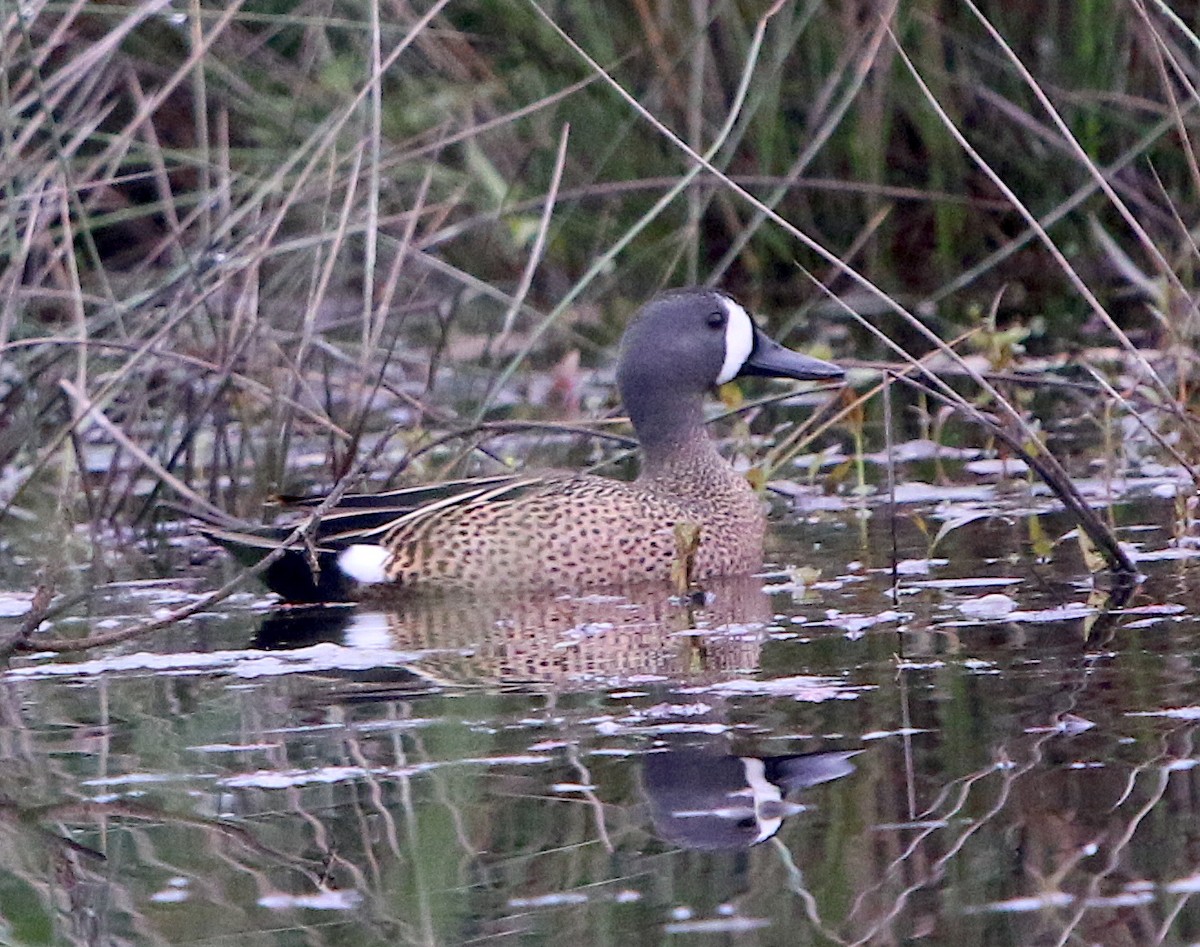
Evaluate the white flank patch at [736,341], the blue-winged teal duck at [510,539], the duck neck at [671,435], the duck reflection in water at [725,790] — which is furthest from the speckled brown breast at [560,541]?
the duck reflection in water at [725,790]

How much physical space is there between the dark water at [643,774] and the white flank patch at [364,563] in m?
0.40

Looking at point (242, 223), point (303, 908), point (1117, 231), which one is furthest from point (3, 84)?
point (1117, 231)

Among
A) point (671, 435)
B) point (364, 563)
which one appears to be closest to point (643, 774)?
point (364, 563)

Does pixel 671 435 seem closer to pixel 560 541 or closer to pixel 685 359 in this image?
pixel 685 359

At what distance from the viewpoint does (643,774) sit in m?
3.85

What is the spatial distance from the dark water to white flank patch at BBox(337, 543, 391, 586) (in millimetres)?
399

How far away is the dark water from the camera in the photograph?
3.22m

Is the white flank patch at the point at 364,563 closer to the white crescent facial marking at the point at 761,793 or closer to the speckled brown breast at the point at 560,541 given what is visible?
the speckled brown breast at the point at 560,541

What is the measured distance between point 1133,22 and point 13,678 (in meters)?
5.59

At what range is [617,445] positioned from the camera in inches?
306

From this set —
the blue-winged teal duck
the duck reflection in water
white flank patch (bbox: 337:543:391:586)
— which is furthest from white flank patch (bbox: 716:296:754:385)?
the duck reflection in water

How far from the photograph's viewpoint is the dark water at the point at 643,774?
127 inches

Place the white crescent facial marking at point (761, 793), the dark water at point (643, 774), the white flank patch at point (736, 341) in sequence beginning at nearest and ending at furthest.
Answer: the dark water at point (643, 774)
the white crescent facial marking at point (761, 793)
the white flank patch at point (736, 341)

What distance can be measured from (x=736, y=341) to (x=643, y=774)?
2876mm
